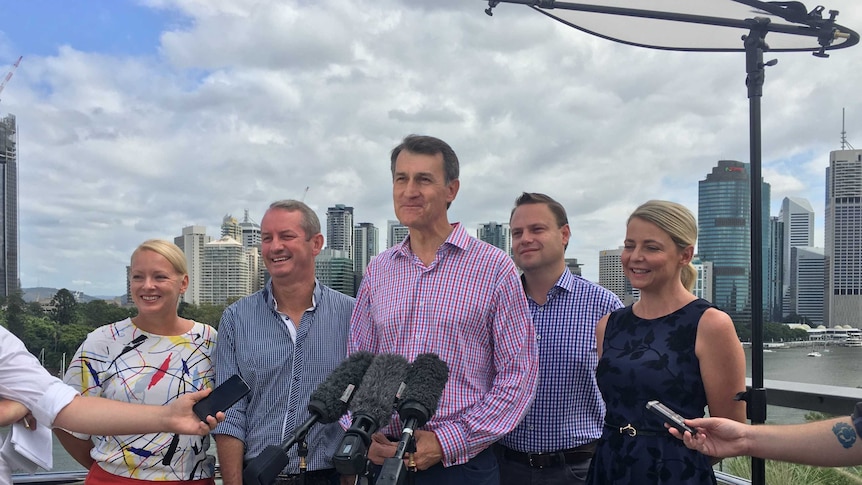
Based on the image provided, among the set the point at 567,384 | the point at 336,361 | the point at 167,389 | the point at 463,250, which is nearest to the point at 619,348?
the point at 567,384

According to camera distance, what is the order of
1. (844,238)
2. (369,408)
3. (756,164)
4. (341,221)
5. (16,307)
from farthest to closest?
(844,238), (341,221), (16,307), (756,164), (369,408)

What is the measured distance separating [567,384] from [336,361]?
3.79ft

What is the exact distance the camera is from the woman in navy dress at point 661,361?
220cm

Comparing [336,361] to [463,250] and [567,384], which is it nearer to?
[463,250]

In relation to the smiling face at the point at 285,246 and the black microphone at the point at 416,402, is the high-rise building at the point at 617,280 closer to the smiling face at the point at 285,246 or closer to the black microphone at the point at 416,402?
the black microphone at the point at 416,402

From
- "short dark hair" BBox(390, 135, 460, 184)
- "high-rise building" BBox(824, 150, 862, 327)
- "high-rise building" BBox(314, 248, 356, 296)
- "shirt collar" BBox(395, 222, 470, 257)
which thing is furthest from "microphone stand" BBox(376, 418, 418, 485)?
"high-rise building" BBox(824, 150, 862, 327)

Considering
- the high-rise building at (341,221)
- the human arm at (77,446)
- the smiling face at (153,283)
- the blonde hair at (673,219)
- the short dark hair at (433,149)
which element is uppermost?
the high-rise building at (341,221)

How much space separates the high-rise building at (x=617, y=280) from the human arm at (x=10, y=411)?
2342 mm

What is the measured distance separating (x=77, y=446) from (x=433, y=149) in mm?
2346

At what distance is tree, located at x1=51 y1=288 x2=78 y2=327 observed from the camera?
9.21 metres

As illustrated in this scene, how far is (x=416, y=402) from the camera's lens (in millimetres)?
1644

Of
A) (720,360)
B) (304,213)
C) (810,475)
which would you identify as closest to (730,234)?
(810,475)

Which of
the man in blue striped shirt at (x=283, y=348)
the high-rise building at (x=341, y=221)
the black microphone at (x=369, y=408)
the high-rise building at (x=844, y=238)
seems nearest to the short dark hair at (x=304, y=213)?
the man in blue striped shirt at (x=283, y=348)

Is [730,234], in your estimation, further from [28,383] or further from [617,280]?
[28,383]
